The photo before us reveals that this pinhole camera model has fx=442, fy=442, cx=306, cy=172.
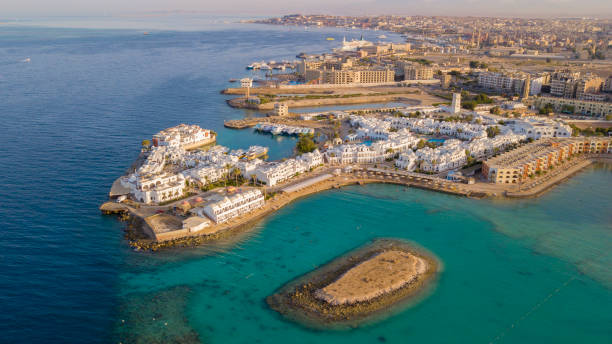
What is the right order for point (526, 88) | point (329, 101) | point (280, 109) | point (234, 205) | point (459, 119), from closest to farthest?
point (234, 205), point (459, 119), point (280, 109), point (526, 88), point (329, 101)

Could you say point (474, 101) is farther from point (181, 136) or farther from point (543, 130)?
point (181, 136)

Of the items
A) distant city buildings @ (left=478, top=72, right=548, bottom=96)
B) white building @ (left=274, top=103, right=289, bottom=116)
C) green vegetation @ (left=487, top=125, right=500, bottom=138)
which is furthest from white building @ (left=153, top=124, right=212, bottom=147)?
distant city buildings @ (left=478, top=72, right=548, bottom=96)

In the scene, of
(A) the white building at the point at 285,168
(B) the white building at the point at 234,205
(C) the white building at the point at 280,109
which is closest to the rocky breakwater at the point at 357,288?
(B) the white building at the point at 234,205

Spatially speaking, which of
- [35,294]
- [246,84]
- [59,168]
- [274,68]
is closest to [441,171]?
[35,294]

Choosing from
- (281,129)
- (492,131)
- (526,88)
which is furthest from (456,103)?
(281,129)

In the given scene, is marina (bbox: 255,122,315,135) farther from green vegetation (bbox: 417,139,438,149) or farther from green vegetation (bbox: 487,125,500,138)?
green vegetation (bbox: 487,125,500,138)

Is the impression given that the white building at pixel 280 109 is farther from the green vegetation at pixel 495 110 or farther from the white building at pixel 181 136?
the green vegetation at pixel 495 110
